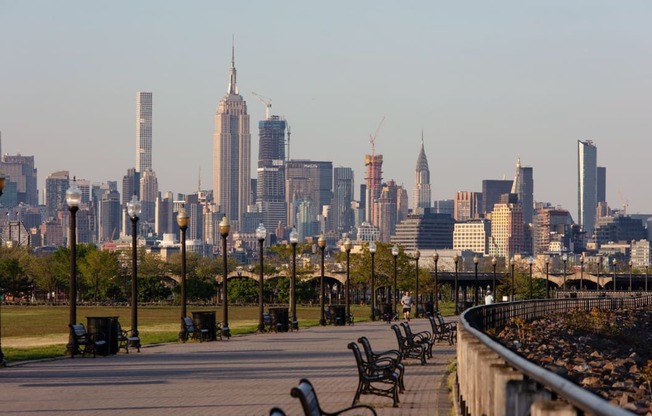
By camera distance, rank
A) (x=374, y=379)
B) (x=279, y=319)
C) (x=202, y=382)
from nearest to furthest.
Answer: (x=374, y=379) < (x=202, y=382) < (x=279, y=319)

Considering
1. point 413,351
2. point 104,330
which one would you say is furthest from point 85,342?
point 413,351

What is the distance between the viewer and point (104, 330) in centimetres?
3366

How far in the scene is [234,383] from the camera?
24844 mm

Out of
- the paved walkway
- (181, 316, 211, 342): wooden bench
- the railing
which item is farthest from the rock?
(181, 316, 211, 342): wooden bench

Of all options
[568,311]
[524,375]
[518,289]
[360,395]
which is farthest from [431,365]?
[518,289]

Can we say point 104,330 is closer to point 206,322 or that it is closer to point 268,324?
point 206,322

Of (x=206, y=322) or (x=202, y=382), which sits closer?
(x=202, y=382)

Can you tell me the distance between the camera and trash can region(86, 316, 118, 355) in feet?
110

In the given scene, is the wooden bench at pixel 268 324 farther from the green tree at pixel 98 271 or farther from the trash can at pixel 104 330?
the green tree at pixel 98 271

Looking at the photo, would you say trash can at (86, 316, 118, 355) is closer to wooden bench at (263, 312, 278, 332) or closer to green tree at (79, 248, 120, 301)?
wooden bench at (263, 312, 278, 332)

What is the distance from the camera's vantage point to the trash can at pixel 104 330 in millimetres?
33438

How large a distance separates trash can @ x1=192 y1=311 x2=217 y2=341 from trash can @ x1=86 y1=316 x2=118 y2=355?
352 inches

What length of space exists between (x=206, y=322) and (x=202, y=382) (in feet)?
60.4

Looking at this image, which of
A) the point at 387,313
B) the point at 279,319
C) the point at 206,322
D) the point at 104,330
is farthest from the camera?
the point at 387,313
